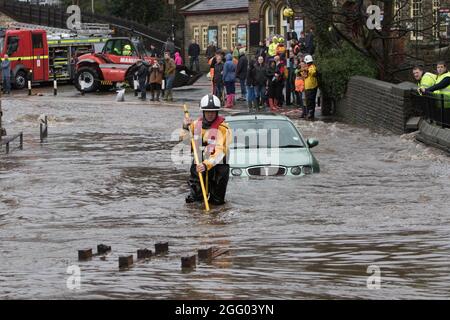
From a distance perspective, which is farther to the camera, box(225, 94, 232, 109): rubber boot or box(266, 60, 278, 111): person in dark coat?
box(225, 94, 232, 109): rubber boot

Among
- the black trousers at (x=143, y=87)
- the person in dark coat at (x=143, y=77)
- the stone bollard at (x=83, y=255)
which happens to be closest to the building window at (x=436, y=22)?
the person in dark coat at (x=143, y=77)

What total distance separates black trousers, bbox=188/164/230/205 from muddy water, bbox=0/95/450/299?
0.23 metres

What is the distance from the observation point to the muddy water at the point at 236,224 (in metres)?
9.73

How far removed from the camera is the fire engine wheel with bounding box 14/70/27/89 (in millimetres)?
46438

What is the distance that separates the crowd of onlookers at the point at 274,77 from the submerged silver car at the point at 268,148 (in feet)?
40.3

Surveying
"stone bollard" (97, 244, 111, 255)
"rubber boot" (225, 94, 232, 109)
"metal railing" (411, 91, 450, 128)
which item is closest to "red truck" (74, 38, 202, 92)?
"rubber boot" (225, 94, 232, 109)

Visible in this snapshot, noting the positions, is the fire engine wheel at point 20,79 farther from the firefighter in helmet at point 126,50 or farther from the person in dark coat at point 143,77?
the person in dark coat at point 143,77

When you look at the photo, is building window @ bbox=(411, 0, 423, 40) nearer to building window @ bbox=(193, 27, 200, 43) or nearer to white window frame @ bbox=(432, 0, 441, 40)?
white window frame @ bbox=(432, 0, 441, 40)

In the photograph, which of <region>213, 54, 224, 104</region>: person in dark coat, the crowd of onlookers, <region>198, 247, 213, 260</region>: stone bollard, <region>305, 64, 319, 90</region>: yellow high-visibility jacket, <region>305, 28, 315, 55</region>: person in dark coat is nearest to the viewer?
<region>198, 247, 213, 260</region>: stone bollard

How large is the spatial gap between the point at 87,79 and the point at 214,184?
29809mm

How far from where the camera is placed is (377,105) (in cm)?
2788
